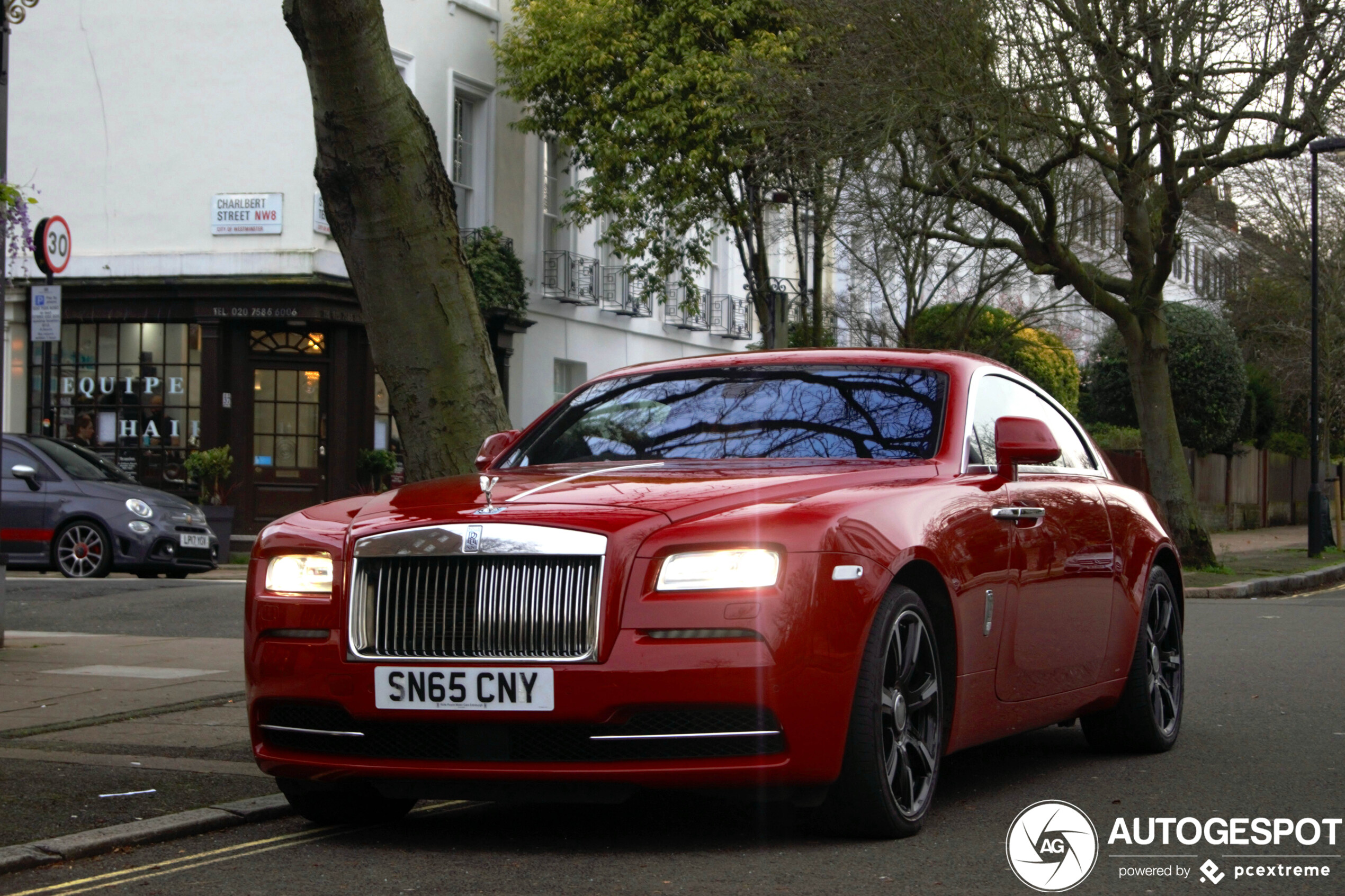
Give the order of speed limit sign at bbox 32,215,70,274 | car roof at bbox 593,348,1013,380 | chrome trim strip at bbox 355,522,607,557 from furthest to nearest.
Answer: speed limit sign at bbox 32,215,70,274
car roof at bbox 593,348,1013,380
chrome trim strip at bbox 355,522,607,557

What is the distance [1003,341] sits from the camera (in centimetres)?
3459

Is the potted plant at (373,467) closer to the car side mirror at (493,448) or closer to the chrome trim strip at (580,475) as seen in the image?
the car side mirror at (493,448)

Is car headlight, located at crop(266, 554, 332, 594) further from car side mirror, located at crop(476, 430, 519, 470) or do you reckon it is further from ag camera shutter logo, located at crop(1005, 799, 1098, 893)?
ag camera shutter logo, located at crop(1005, 799, 1098, 893)

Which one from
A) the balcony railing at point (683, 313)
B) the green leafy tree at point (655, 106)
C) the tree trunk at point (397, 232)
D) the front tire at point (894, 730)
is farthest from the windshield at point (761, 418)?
the balcony railing at point (683, 313)

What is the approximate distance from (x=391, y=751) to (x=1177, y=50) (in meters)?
15.9

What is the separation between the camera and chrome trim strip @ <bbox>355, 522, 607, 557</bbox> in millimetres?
4754

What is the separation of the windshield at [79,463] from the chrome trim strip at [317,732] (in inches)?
567

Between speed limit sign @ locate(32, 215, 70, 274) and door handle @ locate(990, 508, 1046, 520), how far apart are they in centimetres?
1614

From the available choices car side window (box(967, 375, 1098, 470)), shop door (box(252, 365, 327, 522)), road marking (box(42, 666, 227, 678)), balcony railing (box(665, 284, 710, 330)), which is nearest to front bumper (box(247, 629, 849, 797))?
car side window (box(967, 375, 1098, 470))

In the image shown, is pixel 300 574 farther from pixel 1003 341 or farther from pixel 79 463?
pixel 1003 341

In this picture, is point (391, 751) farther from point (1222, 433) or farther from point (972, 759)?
point (1222, 433)

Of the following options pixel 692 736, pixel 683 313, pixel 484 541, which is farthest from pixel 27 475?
pixel 683 313

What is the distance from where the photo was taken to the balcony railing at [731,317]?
129 ft

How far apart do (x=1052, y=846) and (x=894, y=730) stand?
0.56 metres
